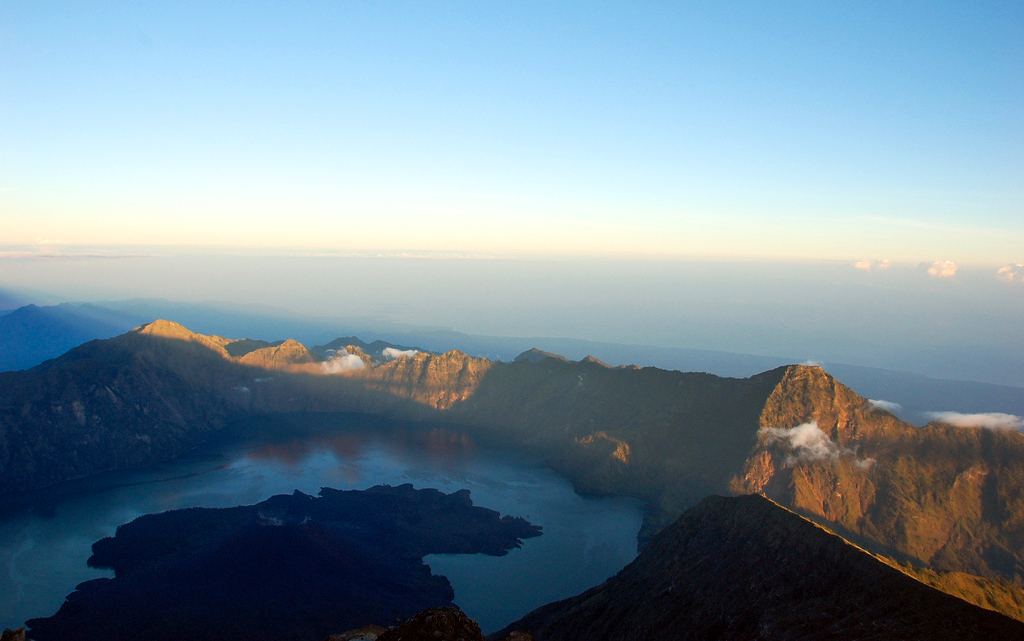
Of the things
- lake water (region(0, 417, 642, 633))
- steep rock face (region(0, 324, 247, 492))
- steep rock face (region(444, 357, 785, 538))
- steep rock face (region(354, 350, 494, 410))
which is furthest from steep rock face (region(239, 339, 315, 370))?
steep rock face (region(444, 357, 785, 538))

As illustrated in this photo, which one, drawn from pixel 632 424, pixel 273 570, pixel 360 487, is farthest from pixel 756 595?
pixel 360 487

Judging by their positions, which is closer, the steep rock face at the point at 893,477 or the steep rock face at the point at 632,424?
the steep rock face at the point at 893,477

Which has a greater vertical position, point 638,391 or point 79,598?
point 638,391

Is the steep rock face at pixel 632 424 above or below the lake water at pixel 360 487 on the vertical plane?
above

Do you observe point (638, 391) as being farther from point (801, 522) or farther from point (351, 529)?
point (801, 522)

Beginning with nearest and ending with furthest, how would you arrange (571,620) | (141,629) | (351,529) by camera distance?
(571,620)
(141,629)
(351,529)

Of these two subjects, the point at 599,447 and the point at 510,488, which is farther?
the point at 599,447

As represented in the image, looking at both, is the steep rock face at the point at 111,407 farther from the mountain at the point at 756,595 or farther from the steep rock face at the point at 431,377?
the mountain at the point at 756,595

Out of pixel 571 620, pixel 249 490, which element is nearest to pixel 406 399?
pixel 249 490

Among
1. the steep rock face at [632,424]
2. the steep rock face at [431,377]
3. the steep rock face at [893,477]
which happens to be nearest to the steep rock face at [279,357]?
the steep rock face at [431,377]
